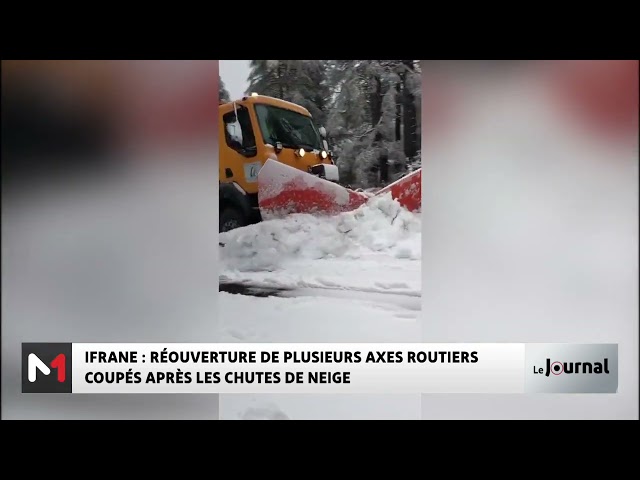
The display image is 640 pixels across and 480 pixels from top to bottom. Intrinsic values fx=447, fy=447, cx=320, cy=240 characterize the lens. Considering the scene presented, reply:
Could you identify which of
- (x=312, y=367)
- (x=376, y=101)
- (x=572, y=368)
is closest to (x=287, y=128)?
(x=376, y=101)

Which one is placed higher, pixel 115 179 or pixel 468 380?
pixel 115 179

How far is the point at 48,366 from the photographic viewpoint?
3.33 m

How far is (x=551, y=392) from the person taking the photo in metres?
3.36

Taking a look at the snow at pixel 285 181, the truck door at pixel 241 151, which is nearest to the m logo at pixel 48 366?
the truck door at pixel 241 151

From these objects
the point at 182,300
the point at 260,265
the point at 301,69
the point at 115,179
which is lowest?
the point at 182,300

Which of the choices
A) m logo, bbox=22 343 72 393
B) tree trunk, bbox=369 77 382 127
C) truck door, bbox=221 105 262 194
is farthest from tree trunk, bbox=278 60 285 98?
m logo, bbox=22 343 72 393

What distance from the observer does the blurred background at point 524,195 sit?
3.29 meters

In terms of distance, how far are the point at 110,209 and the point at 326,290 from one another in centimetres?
172

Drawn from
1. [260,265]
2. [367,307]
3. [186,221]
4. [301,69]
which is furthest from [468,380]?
[301,69]

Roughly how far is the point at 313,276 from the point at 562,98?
7.43 ft

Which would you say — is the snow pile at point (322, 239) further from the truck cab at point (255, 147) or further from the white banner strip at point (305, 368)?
the white banner strip at point (305, 368)

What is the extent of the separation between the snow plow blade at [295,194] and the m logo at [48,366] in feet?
6.00

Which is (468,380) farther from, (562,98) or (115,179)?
(115,179)

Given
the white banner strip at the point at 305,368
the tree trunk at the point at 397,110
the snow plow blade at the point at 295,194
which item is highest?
the tree trunk at the point at 397,110
